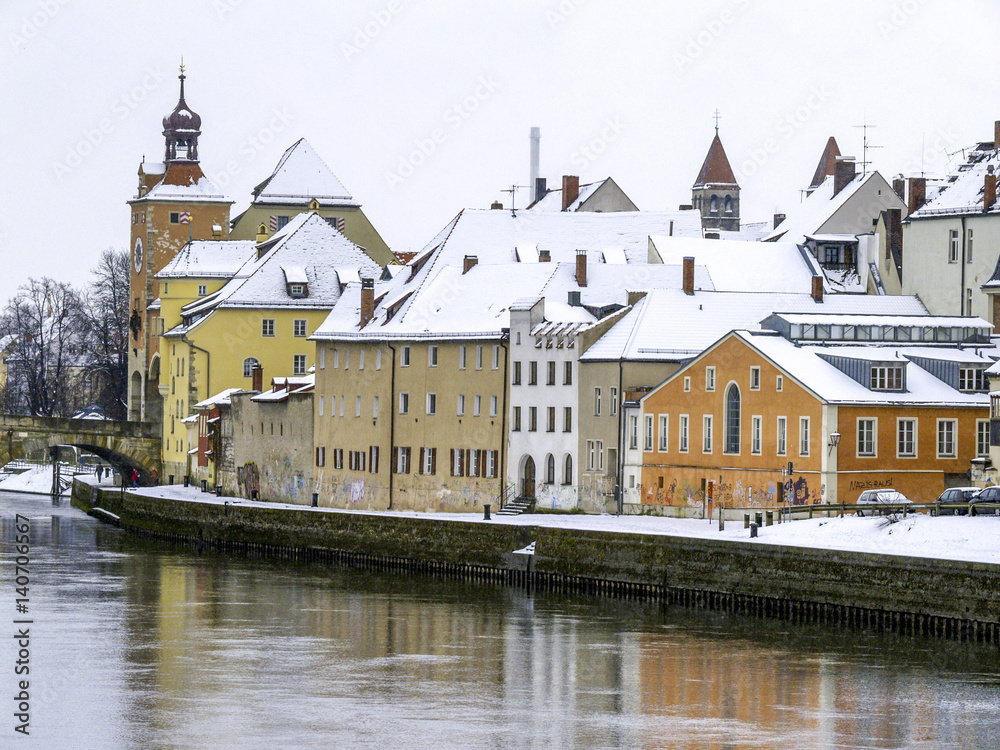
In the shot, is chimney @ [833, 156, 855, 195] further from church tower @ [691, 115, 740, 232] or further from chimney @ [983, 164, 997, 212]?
church tower @ [691, 115, 740, 232]

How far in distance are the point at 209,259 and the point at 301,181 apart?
28.2ft

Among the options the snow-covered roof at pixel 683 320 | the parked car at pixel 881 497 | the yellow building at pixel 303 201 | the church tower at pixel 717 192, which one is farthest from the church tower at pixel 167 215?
the parked car at pixel 881 497

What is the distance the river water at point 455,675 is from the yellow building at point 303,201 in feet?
191

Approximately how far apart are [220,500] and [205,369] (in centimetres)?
1478

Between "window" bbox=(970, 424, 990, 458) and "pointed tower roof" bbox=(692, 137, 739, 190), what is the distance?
93.3m

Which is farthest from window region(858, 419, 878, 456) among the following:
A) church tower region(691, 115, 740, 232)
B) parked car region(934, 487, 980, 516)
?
church tower region(691, 115, 740, 232)

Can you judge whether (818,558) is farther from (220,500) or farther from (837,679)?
(220,500)

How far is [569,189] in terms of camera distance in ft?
359

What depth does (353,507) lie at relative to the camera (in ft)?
285

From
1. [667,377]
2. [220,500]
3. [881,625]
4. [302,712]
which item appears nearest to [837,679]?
[881,625]

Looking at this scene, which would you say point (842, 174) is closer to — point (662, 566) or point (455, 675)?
point (662, 566)

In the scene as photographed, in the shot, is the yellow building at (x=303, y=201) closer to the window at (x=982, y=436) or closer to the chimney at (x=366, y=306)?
the chimney at (x=366, y=306)

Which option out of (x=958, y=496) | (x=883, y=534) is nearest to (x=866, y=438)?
(x=958, y=496)

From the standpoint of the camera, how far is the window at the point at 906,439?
67.5 meters
